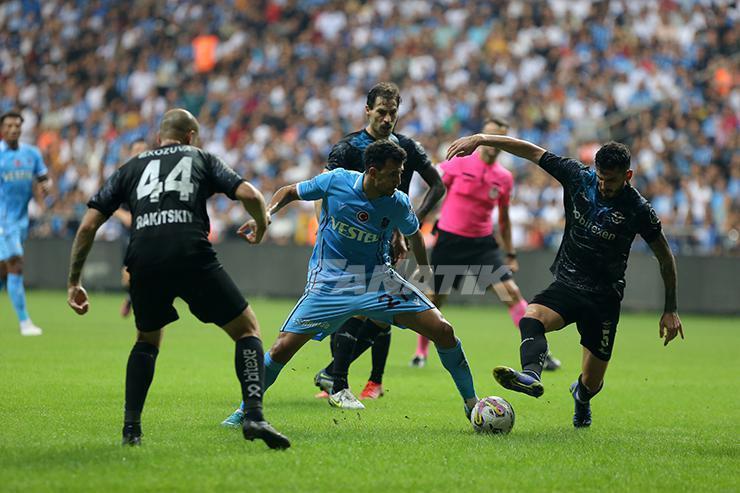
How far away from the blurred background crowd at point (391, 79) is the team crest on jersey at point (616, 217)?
14498 mm

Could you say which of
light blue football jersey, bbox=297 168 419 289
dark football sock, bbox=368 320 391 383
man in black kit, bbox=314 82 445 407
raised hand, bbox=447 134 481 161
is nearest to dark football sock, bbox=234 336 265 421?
light blue football jersey, bbox=297 168 419 289

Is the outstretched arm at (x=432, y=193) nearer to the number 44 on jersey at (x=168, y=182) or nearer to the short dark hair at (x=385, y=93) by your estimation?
the short dark hair at (x=385, y=93)

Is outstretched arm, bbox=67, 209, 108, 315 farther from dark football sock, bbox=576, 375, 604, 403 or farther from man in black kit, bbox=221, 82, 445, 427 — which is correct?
dark football sock, bbox=576, 375, 604, 403

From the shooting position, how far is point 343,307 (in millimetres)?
8039

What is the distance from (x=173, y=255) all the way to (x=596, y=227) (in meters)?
3.38

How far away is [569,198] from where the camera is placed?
847 centimetres

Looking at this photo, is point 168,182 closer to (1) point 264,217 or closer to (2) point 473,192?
(1) point 264,217

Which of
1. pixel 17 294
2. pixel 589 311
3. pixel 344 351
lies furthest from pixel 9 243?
pixel 589 311

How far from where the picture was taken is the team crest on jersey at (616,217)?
825cm

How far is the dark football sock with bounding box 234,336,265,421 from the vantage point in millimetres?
6977

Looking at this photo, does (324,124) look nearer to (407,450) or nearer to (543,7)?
(543,7)

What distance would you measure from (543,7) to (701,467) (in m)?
21.7

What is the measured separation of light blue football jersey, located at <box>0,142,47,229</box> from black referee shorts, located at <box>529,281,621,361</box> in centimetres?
949

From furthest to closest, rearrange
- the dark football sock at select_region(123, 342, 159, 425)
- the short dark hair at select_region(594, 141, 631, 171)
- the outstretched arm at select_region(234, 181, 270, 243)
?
the short dark hair at select_region(594, 141, 631, 171)
the dark football sock at select_region(123, 342, 159, 425)
the outstretched arm at select_region(234, 181, 270, 243)
